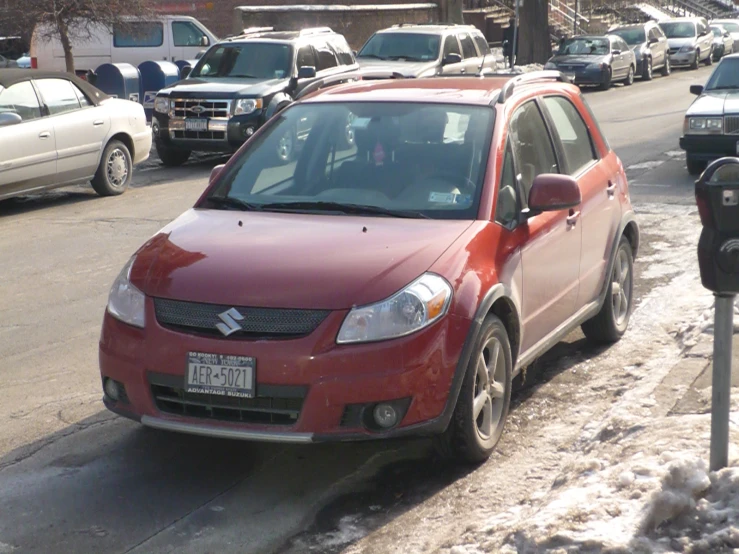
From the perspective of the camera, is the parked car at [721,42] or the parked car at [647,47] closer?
the parked car at [647,47]

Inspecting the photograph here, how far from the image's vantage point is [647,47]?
35.7m

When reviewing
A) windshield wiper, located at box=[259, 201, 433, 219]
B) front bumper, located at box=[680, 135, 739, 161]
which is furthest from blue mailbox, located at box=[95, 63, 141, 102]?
windshield wiper, located at box=[259, 201, 433, 219]

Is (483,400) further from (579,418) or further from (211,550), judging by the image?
(211,550)

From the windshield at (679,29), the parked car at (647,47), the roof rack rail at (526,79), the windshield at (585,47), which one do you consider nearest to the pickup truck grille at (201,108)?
the roof rack rail at (526,79)

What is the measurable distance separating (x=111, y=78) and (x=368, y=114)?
15762 millimetres

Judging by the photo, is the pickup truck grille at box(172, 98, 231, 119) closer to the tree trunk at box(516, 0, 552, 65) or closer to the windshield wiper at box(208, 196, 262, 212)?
the windshield wiper at box(208, 196, 262, 212)

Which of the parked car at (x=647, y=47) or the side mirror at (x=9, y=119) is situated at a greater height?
the side mirror at (x=9, y=119)

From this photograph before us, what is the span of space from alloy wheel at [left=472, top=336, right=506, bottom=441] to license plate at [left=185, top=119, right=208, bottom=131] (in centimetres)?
1216

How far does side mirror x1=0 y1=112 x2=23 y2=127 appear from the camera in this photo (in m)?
12.4

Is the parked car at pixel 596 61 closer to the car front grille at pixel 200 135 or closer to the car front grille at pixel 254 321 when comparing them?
the car front grille at pixel 200 135

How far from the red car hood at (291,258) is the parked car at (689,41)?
120 ft

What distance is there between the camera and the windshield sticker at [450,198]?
569 cm

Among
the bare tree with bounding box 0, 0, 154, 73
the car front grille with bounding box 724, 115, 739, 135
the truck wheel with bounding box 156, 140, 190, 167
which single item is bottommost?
the truck wheel with bounding box 156, 140, 190, 167

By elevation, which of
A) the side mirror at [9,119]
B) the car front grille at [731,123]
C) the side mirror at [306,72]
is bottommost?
the car front grille at [731,123]
